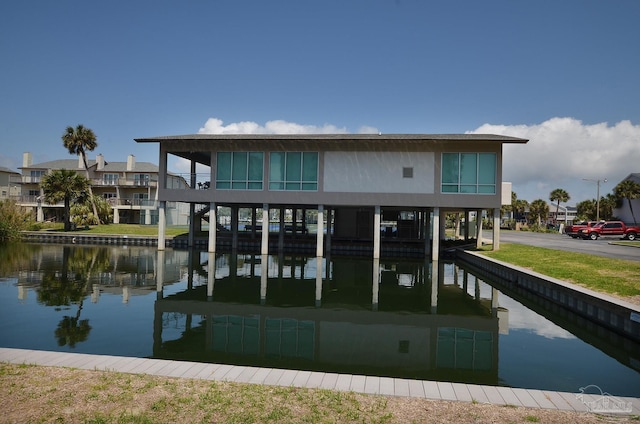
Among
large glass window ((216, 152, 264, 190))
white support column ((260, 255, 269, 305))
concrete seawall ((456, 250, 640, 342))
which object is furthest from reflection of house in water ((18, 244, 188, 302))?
concrete seawall ((456, 250, 640, 342))

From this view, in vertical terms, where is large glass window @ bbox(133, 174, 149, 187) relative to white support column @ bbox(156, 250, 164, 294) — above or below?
above

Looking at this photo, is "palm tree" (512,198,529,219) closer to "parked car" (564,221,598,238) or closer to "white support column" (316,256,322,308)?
"parked car" (564,221,598,238)

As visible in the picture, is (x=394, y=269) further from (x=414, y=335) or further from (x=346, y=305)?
(x=414, y=335)

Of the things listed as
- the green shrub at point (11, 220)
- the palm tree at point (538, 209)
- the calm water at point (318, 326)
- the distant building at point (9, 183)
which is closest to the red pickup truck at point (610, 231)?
the calm water at point (318, 326)

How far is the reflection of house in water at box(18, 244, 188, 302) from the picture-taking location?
16.5 meters

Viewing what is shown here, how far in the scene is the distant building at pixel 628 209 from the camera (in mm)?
58469

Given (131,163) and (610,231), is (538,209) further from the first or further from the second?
(131,163)

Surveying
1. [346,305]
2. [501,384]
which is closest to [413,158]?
[346,305]

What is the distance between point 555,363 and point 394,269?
15.6m

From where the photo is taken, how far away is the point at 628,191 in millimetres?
57812

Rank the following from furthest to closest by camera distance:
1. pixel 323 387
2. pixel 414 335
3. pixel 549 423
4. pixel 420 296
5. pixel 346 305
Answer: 1. pixel 420 296
2. pixel 346 305
3. pixel 414 335
4. pixel 323 387
5. pixel 549 423

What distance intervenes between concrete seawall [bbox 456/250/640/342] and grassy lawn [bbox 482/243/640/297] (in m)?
0.67

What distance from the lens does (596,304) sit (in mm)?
11891

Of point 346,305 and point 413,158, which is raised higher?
point 413,158
